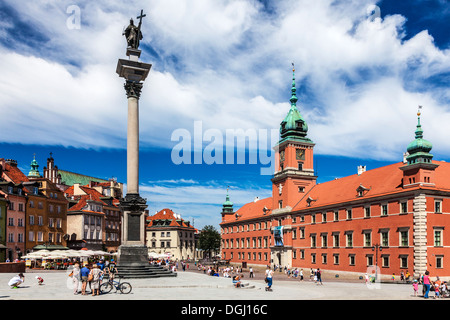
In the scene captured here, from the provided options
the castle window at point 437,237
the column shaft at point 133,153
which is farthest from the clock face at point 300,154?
the column shaft at point 133,153

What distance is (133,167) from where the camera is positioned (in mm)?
35625

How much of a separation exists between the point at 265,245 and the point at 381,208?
3932 cm

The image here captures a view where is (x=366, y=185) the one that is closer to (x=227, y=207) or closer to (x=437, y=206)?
(x=437, y=206)

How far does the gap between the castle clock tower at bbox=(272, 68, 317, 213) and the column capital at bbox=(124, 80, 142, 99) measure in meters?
53.9

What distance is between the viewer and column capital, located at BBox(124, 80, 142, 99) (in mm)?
36562

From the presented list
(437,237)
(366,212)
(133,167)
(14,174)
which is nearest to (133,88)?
(133,167)

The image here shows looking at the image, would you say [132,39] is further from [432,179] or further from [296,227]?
[296,227]

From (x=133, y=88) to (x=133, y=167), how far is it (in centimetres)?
638

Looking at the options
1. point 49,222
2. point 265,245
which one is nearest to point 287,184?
point 265,245

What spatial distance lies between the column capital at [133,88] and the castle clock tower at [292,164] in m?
53.9

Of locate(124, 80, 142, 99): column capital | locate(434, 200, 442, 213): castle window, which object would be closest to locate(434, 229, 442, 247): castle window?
locate(434, 200, 442, 213): castle window

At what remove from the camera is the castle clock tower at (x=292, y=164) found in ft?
285

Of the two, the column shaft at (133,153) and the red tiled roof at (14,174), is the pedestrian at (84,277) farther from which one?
the red tiled roof at (14,174)
